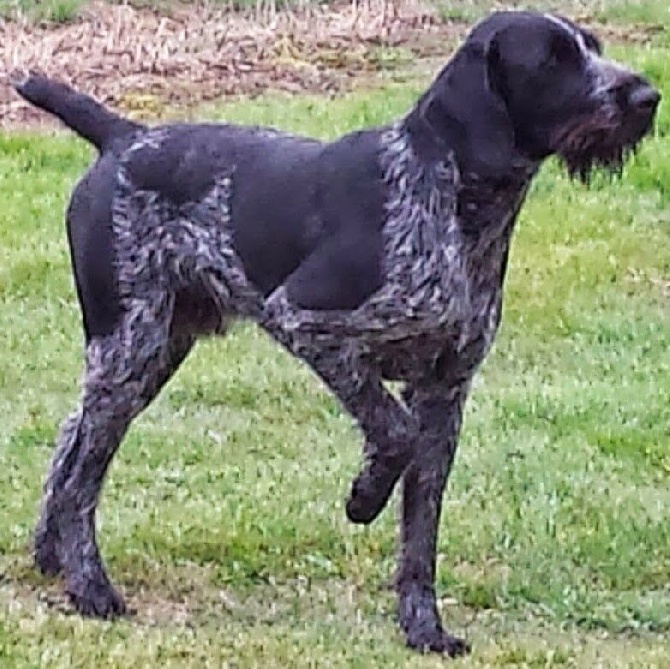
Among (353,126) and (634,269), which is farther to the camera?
(353,126)

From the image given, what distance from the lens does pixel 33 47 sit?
1675 cm

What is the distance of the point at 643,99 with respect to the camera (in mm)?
5840

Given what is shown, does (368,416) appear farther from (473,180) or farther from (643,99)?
(643,99)

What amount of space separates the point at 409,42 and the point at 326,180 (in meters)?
12.0

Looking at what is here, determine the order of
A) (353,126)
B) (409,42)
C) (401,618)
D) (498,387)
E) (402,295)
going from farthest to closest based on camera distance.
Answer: (409,42) → (353,126) → (498,387) → (401,618) → (402,295)

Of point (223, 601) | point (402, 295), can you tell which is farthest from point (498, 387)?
point (402, 295)

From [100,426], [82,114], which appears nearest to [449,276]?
[100,426]

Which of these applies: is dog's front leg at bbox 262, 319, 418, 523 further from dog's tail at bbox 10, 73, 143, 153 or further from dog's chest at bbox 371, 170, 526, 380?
dog's tail at bbox 10, 73, 143, 153

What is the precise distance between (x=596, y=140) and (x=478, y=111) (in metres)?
0.33

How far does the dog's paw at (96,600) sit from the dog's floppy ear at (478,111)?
1724 mm

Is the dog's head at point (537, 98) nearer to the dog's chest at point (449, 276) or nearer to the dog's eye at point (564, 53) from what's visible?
the dog's eye at point (564, 53)

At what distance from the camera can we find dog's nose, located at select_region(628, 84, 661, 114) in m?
5.84

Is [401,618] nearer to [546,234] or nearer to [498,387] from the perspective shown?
[498,387]

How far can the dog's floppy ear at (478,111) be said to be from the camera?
5863 mm
